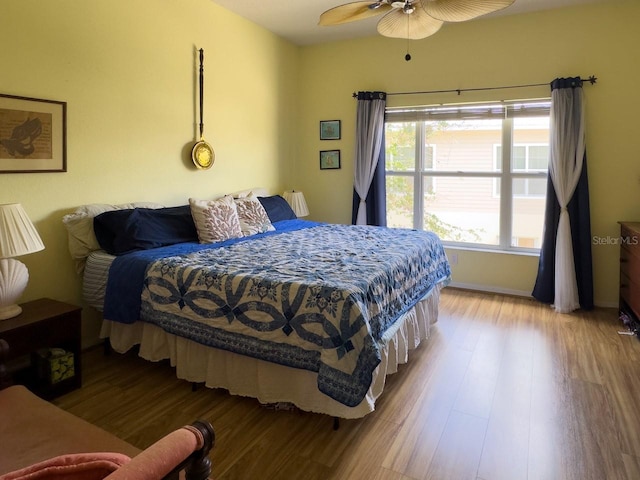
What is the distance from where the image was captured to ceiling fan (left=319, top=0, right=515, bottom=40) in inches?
88.2

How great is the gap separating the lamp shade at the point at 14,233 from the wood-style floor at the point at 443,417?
0.87m

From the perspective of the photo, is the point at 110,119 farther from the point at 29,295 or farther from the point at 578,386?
the point at 578,386

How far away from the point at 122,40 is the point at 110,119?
1.94 feet

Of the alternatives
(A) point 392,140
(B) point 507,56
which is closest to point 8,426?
(A) point 392,140

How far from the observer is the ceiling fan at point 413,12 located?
2.24m

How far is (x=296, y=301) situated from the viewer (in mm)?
2055

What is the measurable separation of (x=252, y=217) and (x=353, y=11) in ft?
6.01

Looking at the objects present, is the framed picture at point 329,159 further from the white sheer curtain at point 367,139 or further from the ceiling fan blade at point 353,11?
the ceiling fan blade at point 353,11

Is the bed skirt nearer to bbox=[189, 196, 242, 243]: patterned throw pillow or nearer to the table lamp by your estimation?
the table lamp

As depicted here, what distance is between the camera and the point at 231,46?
4117 millimetres

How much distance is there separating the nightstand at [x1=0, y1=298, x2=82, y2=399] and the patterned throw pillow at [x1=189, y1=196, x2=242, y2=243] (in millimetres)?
1030

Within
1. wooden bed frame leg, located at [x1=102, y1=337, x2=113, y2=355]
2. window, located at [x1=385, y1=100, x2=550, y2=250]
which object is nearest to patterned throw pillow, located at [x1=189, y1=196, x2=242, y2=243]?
wooden bed frame leg, located at [x1=102, y1=337, x2=113, y2=355]

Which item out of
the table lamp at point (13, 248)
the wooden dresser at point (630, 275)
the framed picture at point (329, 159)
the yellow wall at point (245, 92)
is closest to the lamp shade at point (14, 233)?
the table lamp at point (13, 248)

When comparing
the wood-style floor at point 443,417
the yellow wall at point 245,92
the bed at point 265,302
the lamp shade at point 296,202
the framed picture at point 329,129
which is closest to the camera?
the wood-style floor at point 443,417
